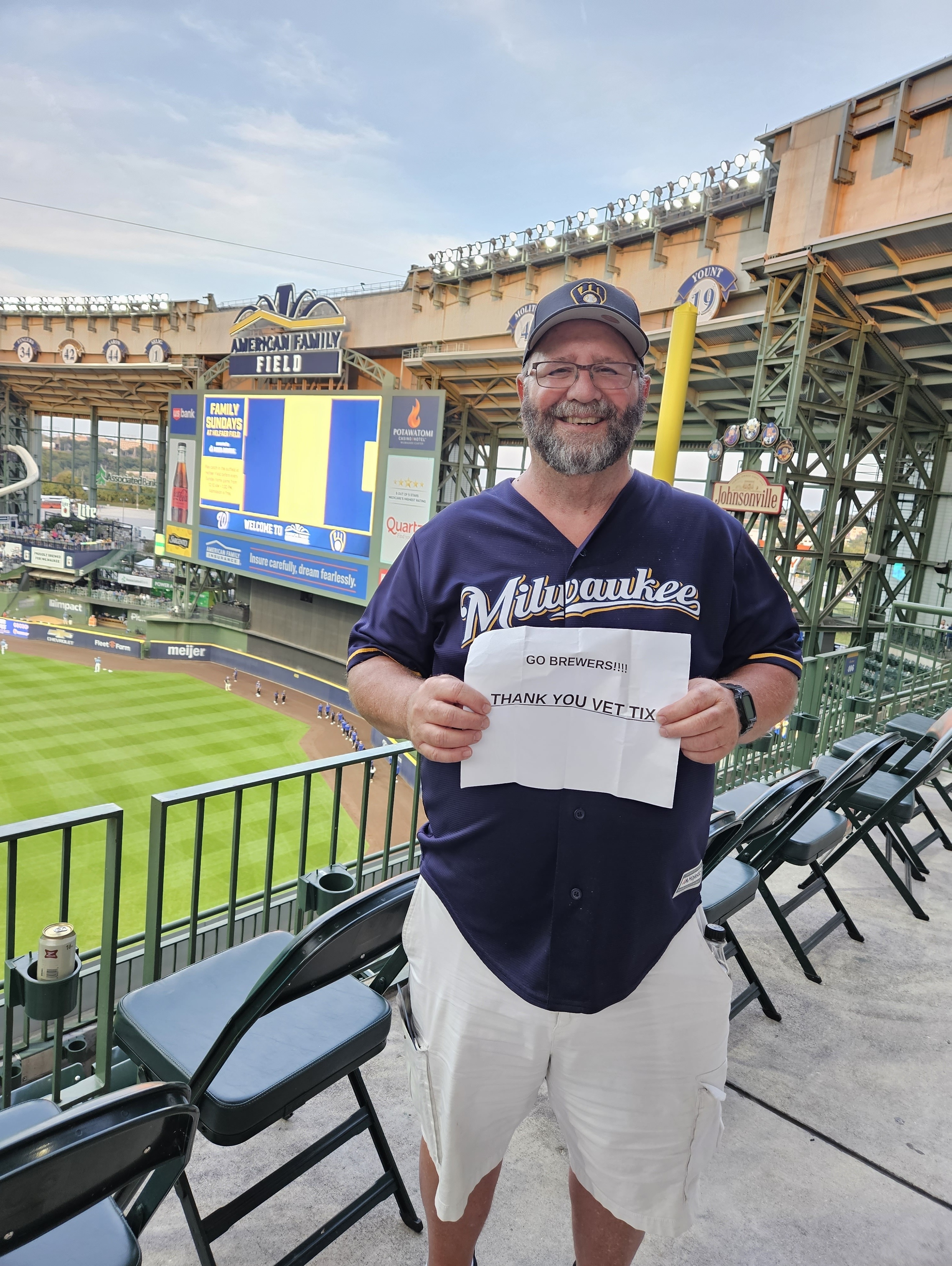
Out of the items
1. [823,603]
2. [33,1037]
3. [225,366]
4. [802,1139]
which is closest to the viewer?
[802,1139]

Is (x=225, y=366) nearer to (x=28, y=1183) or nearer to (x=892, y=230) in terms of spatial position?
(x=892, y=230)

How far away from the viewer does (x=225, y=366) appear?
1270 inches

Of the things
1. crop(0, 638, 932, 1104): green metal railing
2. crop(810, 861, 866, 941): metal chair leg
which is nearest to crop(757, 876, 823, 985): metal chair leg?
crop(810, 861, 866, 941): metal chair leg

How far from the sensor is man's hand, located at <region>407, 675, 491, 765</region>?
3.92 ft

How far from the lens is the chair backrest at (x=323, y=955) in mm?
1358

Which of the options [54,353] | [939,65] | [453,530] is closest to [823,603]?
[939,65]

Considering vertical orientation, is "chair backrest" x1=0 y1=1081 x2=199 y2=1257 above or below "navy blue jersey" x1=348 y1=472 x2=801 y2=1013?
below

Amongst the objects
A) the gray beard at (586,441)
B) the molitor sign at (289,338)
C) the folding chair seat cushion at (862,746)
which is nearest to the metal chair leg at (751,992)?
the folding chair seat cushion at (862,746)

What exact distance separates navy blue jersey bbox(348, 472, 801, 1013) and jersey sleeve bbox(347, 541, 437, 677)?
1cm

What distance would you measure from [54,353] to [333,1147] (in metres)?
47.7

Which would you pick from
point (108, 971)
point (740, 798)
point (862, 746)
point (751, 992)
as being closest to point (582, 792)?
point (108, 971)

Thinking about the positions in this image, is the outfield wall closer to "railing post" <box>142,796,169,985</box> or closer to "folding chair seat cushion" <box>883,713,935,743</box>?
"folding chair seat cushion" <box>883,713,935,743</box>

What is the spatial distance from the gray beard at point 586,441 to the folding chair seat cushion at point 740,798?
2.25 metres

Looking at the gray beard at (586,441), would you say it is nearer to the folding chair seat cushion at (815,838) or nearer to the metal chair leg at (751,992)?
the metal chair leg at (751,992)
